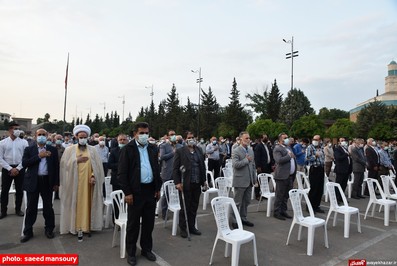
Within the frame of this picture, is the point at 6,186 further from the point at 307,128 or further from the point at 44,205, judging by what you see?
the point at 307,128

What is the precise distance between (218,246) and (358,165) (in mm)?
6810

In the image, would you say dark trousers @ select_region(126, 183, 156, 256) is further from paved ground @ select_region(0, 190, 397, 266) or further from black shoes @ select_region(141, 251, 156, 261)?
paved ground @ select_region(0, 190, 397, 266)

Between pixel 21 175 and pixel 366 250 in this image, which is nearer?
pixel 366 250

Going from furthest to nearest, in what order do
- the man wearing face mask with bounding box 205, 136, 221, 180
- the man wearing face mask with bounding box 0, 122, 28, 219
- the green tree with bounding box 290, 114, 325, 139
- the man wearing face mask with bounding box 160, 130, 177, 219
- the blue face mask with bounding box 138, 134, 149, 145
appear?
the green tree with bounding box 290, 114, 325, 139 < the man wearing face mask with bounding box 205, 136, 221, 180 < the man wearing face mask with bounding box 160, 130, 177, 219 < the man wearing face mask with bounding box 0, 122, 28, 219 < the blue face mask with bounding box 138, 134, 149, 145

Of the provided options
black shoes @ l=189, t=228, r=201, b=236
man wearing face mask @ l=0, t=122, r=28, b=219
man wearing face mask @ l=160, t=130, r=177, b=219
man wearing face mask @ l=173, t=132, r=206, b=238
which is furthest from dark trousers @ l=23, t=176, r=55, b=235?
man wearing face mask @ l=160, t=130, r=177, b=219

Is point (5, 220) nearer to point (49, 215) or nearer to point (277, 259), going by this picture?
point (49, 215)

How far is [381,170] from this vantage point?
1105cm

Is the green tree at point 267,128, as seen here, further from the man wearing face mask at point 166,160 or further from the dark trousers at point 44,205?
the dark trousers at point 44,205

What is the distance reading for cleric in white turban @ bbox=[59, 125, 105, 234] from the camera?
5.42 metres

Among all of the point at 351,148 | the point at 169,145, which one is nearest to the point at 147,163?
the point at 169,145

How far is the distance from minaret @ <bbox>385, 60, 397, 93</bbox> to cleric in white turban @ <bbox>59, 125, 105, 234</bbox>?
10681cm

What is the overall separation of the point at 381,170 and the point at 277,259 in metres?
8.57

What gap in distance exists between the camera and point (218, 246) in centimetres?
512

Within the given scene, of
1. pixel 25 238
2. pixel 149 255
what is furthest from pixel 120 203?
pixel 25 238
